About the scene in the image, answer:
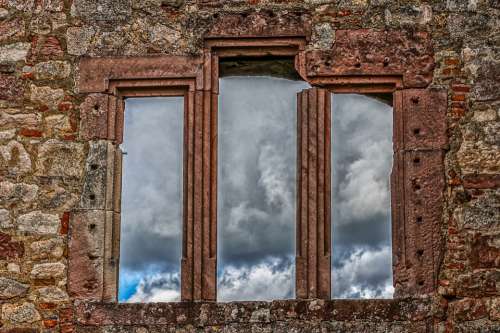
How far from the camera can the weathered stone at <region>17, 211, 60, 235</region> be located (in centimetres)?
635

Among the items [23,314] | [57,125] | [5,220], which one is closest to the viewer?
[23,314]

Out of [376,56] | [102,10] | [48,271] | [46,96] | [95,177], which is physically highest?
[102,10]

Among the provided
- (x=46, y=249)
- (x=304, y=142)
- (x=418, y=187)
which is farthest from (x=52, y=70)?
(x=418, y=187)

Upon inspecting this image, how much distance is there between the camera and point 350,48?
6.50 metres

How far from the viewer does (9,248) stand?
6.34 metres

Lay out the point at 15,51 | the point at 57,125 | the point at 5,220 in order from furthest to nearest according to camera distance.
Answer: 1. the point at 15,51
2. the point at 57,125
3. the point at 5,220

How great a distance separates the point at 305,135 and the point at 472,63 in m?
1.41

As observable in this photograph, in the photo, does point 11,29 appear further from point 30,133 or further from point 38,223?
point 38,223

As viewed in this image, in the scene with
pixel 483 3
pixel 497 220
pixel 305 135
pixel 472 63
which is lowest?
pixel 497 220

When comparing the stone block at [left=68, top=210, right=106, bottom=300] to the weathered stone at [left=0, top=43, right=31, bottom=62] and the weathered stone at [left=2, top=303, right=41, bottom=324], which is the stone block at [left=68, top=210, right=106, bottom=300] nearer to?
the weathered stone at [left=2, top=303, right=41, bottom=324]

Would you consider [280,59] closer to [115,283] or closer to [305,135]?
[305,135]

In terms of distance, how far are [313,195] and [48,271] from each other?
2.10 meters

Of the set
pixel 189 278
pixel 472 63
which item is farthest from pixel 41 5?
pixel 472 63

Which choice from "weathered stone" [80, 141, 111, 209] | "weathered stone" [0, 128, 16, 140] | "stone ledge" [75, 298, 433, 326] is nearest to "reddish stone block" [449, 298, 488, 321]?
"stone ledge" [75, 298, 433, 326]
